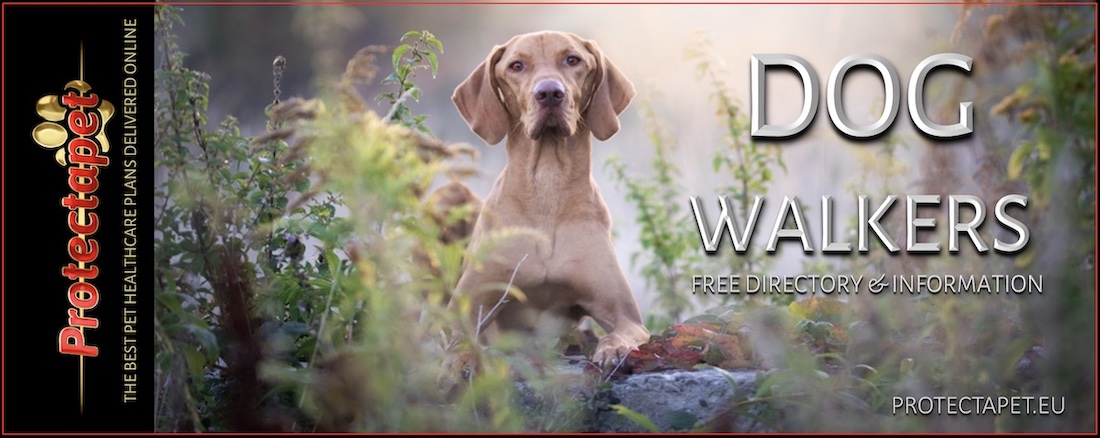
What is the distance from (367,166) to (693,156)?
2991 millimetres

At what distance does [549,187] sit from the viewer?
12.5 feet

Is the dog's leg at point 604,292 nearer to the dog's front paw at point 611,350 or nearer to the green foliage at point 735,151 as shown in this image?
the dog's front paw at point 611,350

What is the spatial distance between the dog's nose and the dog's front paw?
78 centimetres

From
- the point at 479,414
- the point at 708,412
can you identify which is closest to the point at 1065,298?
the point at 708,412

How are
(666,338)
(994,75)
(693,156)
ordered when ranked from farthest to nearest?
1. (693,156)
2. (666,338)
3. (994,75)

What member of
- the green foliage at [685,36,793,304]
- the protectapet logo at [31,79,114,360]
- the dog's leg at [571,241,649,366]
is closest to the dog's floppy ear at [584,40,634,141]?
the dog's leg at [571,241,649,366]

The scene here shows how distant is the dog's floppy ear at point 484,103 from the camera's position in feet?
12.5

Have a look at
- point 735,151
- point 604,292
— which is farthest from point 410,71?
point 735,151

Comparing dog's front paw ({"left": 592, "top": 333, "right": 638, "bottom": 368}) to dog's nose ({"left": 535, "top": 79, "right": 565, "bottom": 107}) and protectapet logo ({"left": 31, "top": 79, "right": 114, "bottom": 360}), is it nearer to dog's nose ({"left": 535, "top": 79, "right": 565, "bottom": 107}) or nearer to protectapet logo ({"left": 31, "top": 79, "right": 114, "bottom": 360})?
dog's nose ({"left": 535, "top": 79, "right": 565, "bottom": 107})

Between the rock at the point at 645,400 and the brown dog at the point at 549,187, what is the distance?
1.87 feet

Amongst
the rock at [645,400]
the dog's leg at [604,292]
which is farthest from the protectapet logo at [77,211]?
the dog's leg at [604,292]

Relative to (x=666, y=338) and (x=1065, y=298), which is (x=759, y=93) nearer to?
(x=666, y=338)

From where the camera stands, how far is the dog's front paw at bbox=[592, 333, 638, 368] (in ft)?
10.7

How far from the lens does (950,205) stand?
2742mm
